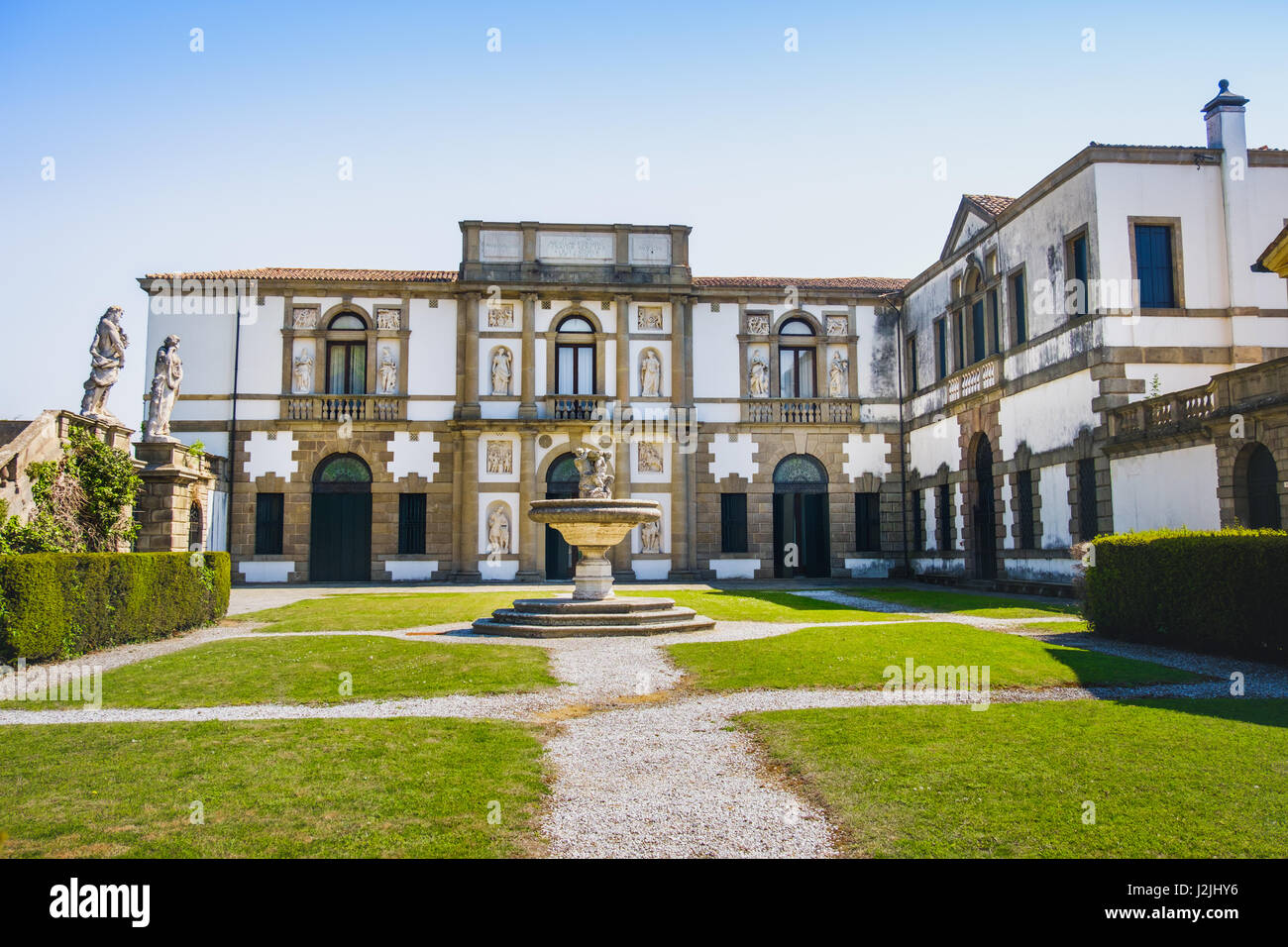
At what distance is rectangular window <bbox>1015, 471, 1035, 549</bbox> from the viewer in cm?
2300

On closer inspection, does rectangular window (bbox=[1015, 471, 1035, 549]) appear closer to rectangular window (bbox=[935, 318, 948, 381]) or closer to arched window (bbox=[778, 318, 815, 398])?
rectangular window (bbox=[935, 318, 948, 381])

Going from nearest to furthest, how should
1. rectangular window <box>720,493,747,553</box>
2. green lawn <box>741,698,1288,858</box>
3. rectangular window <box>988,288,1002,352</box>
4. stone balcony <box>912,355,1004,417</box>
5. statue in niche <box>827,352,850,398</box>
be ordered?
green lawn <box>741,698,1288,858</box> → rectangular window <box>988,288,1002,352</box> → stone balcony <box>912,355,1004,417</box> → rectangular window <box>720,493,747,553</box> → statue in niche <box>827,352,850,398</box>

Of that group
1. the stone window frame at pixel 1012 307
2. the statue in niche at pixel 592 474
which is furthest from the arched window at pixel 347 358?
the stone window frame at pixel 1012 307

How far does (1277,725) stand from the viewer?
7504 millimetres

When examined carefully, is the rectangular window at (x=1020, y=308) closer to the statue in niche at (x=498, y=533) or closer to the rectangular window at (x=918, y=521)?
the rectangular window at (x=918, y=521)

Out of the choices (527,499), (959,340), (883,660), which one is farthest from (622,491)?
(883,660)

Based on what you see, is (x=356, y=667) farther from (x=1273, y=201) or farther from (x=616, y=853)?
(x=1273, y=201)

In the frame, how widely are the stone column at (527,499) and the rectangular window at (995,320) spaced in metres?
14.3

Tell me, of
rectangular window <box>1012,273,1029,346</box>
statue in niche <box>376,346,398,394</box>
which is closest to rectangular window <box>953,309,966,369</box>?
rectangular window <box>1012,273,1029,346</box>

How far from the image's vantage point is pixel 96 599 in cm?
1312

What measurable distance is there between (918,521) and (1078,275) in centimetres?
1154

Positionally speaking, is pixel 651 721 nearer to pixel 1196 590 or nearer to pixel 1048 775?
pixel 1048 775

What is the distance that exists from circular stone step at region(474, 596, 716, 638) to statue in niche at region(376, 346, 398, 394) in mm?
16372

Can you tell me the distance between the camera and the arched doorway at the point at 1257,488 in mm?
15930
